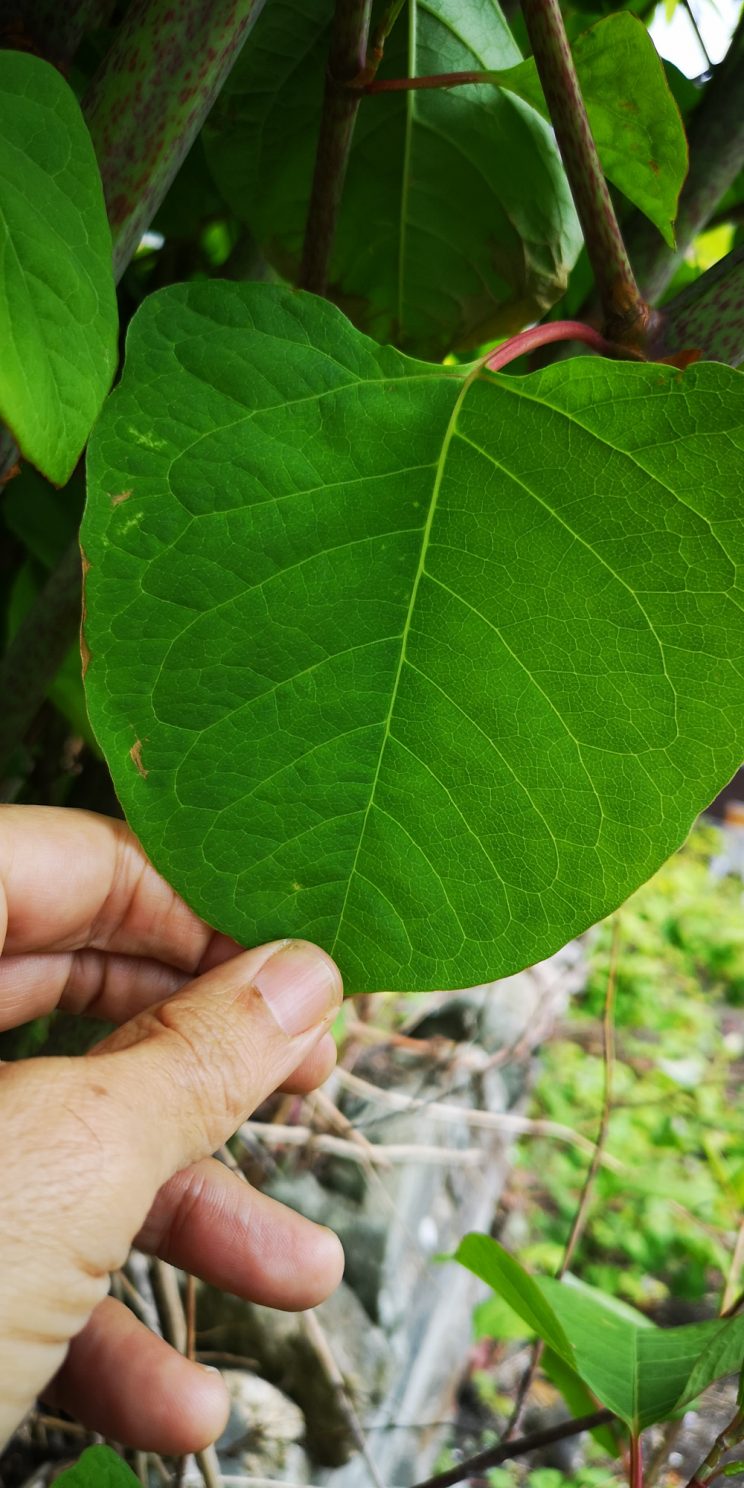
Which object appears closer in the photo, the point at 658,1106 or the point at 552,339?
the point at 552,339

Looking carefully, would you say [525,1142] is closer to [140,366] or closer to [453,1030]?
[453,1030]

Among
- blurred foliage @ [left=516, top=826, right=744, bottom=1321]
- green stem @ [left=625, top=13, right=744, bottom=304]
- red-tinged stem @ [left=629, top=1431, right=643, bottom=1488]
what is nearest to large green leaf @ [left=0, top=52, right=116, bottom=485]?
green stem @ [left=625, top=13, right=744, bottom=304]

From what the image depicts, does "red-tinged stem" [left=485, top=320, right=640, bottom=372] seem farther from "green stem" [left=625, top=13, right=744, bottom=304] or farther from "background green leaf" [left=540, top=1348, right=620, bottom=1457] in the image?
"background green leaf" [left=540, top=1348, right=620, bottom=1457]

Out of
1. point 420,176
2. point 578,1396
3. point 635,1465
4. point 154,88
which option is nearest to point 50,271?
point 154,88

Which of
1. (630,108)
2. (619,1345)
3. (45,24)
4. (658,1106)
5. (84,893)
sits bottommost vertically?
(658,1106)

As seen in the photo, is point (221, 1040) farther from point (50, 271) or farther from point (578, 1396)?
point (578, 1396)

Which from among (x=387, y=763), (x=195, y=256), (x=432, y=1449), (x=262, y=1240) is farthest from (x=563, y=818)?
(x=432, y=1449)
